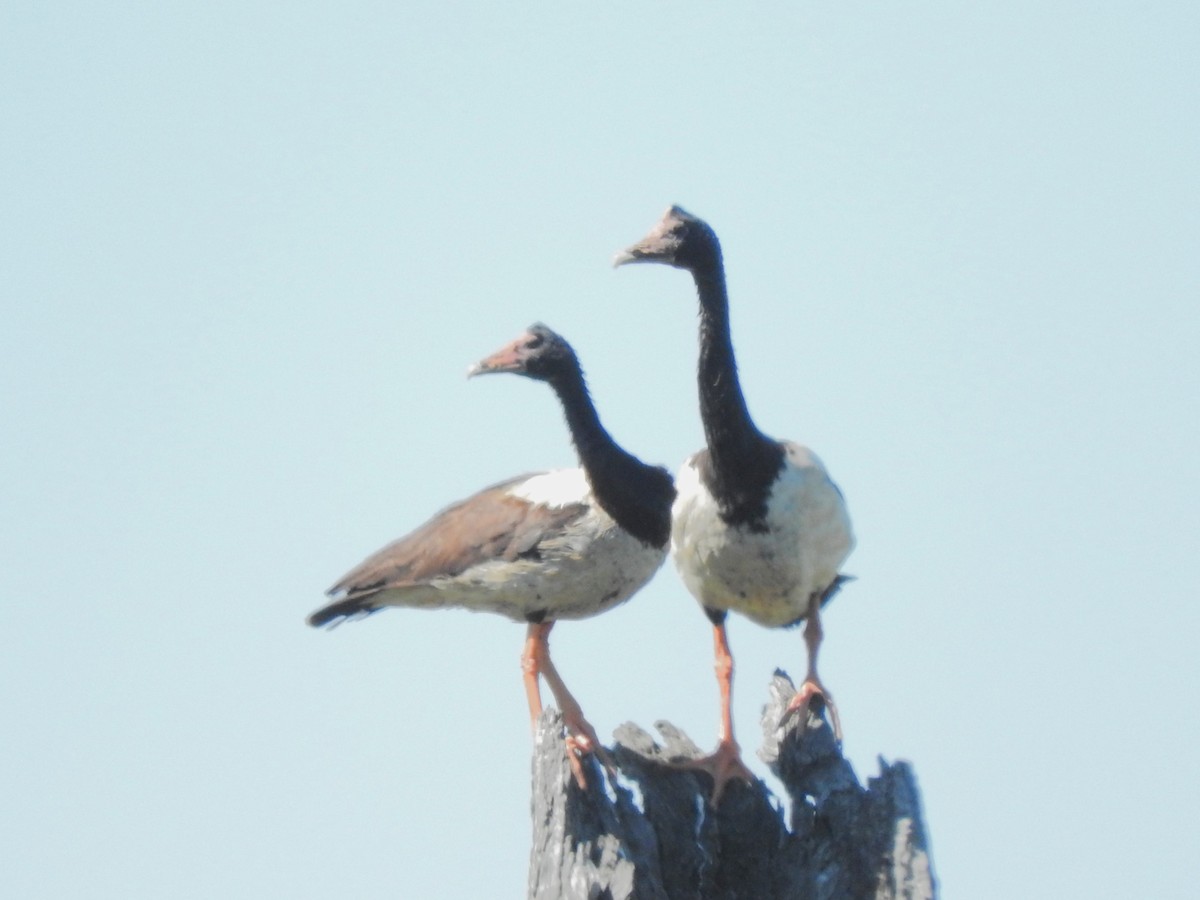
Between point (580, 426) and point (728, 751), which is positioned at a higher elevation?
point (580, 426)

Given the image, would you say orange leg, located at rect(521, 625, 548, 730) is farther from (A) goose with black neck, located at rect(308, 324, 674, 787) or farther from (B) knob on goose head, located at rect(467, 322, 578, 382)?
(B) knob on goose head, located at rect(467, 322, 578, 382)

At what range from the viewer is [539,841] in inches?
382

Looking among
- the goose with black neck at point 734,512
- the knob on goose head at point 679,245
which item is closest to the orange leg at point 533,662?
the goose with black neck at point 734,512

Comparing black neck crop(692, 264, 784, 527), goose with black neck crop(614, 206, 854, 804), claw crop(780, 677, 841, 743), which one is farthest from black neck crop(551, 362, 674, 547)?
claw crop(780, 677, 841, 743)

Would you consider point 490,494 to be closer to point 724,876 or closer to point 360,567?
point 360,567

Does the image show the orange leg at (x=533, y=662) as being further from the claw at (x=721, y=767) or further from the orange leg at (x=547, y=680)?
the claw at (x=721, y=767)

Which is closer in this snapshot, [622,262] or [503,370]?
[622,262]

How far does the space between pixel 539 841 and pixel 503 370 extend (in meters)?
3.67

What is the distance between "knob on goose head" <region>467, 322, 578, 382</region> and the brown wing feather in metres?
0.78

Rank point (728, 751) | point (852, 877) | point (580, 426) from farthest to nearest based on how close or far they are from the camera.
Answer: point (580, 426), point (728, 751), point (852, 877)

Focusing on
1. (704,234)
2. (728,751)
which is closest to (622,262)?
(704,234)

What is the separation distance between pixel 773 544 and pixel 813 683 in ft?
2.46

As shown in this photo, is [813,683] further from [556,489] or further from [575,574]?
[556,489]

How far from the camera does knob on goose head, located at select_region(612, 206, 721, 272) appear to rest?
37.6 feet
